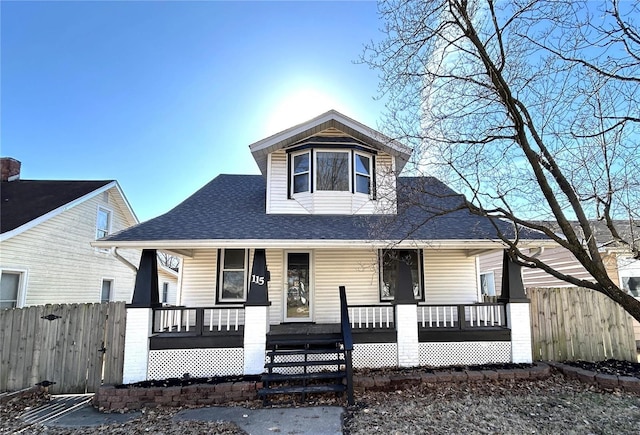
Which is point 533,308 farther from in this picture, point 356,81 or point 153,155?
point 153,155

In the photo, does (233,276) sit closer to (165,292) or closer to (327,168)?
(327,168)

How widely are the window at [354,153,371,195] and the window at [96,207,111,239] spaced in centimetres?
1019

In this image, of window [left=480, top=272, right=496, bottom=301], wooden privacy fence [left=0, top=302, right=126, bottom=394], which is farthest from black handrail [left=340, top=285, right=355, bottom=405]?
A: window [left=480, top=272, right=496, bottom=301]

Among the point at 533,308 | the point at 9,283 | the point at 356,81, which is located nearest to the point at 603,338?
the point at 533,308

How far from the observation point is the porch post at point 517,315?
775 cm

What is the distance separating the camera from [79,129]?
12.7 m

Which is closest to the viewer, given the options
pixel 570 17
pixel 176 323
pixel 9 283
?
pixel 570 17

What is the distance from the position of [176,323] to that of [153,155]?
9748 mm

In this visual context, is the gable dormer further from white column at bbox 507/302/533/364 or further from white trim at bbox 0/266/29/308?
white trim at bbox 0/266/29/308

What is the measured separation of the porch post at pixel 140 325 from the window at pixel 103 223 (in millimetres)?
7553

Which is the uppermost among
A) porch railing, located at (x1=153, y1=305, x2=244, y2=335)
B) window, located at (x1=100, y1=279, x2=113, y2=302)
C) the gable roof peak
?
the gable roof peak

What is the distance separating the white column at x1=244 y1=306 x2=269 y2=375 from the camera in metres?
7.07

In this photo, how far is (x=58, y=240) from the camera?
446 inches

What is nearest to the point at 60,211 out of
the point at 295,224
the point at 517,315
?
the point at 295,224
